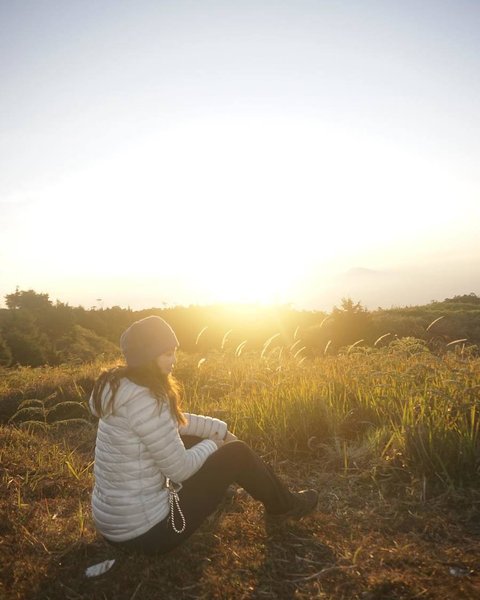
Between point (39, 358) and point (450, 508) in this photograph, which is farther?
point (39, 358)

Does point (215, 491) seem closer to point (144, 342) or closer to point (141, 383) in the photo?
point (141, 383)

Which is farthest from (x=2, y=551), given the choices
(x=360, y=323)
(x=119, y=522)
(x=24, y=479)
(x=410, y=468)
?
(x=360, y=323)

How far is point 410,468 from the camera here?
430 cm

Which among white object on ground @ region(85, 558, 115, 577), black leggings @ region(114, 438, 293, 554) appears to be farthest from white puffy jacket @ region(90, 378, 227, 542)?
white object on ground @ region(85, 558, 115, 577)

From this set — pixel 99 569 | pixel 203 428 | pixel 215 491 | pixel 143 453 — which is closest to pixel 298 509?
pixel 215 491

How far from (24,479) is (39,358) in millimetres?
12311

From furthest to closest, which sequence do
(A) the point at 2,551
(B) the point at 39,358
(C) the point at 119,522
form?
(B) the point at 39,358 → (A) the point at 2,551 → (C) the point at 119,522

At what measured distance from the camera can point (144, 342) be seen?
3.22m

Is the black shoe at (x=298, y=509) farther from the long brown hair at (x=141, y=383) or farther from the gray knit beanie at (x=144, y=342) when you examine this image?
the gray knit beanie at (x=144, y=342)

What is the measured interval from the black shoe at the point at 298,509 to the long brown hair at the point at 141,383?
1.37m

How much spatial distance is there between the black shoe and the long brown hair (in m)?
1.37

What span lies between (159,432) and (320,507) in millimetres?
1896

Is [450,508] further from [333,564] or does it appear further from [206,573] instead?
[206,573]

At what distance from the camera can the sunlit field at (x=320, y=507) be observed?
10.2 ft
